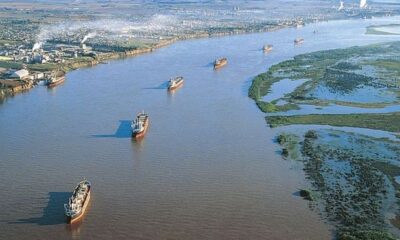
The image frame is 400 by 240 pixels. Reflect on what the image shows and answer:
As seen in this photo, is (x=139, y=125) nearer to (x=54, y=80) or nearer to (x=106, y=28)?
(x=54, y=80)

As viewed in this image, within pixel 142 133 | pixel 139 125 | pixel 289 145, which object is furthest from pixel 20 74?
pixel 289 145

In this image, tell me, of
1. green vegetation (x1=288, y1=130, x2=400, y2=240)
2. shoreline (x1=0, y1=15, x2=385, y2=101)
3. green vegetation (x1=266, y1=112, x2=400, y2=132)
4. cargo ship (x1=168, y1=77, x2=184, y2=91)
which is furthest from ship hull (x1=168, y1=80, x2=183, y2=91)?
green vegetation (x1=288, y1=130, x2=400, y2=240)

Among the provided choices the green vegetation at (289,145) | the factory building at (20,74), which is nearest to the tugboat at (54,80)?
the factory building at (20,74)

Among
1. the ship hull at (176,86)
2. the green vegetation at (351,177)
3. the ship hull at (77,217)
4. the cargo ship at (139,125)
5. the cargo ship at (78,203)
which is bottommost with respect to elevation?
the green vegetation at (351,177)

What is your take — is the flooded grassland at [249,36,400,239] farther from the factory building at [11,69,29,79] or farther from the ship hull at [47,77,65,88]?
the factory building at [11,69,29,79]

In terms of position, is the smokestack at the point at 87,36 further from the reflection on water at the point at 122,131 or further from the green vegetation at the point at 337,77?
the reflection on water at the point at 122,131

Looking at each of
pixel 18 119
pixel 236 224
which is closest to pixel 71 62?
pixel 18 119
